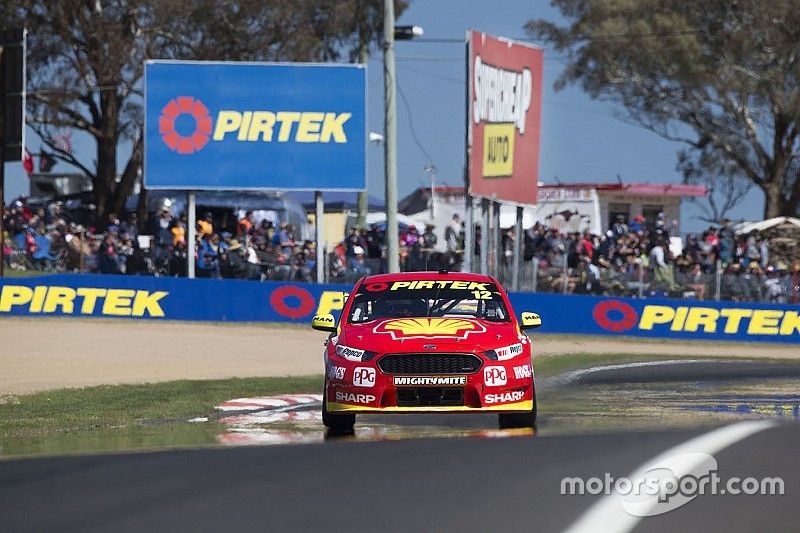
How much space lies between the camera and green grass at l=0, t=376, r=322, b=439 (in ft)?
45.7

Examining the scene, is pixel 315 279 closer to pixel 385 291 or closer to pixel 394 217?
pixel 394 217

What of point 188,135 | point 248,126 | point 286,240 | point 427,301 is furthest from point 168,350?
point 427,301

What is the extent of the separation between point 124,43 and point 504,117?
57.5 ft

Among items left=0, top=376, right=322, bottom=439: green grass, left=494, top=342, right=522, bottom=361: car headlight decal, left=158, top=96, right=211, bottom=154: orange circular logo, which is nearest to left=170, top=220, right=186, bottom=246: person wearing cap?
left=158, top=96, right=211, bottom=154: orange circular logo

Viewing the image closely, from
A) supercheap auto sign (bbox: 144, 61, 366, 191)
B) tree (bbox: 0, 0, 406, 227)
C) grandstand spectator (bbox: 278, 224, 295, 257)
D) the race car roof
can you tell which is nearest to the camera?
the race car roof

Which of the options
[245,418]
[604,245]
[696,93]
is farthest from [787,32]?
[245,418]

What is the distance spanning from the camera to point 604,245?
115ft

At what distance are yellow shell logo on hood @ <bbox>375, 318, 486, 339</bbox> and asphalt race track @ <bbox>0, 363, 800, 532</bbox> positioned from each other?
2.66 metres

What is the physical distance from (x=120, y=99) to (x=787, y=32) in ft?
78.9

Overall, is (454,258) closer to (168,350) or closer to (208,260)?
(208,260)

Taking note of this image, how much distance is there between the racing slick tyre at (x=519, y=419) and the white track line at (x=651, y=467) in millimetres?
2339

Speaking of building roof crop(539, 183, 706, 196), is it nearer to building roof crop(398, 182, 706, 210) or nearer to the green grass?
building roof crop(398, 182, 706, 210)

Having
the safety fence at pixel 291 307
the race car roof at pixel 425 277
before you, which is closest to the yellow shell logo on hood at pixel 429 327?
the race car roof at pixel 425 277

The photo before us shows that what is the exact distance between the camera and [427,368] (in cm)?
1174
